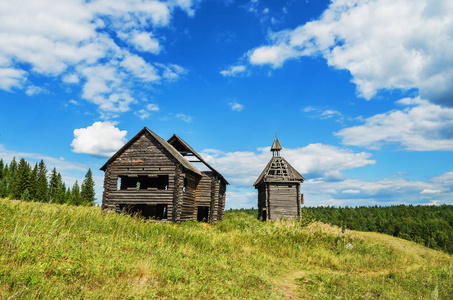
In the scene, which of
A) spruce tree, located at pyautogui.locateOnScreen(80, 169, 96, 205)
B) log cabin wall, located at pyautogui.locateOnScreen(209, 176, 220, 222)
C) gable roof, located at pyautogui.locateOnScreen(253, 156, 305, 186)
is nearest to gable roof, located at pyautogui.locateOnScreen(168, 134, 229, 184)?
log cabin wall, located at pyautogui.locateOnScreen(209, 176, 220, 222)

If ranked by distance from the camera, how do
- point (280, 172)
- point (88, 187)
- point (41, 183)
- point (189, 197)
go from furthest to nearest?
point (88, 187) → point (41, 183) → point (280, 172) → point (189, 197)

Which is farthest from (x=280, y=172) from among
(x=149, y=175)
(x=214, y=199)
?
(x=149, y=175)

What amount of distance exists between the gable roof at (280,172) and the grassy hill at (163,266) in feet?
52.0

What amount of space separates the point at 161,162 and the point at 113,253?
14.9m

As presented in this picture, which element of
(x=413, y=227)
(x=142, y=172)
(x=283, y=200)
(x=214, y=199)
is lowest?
(x=413, y=227)

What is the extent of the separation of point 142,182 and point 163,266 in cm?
2002

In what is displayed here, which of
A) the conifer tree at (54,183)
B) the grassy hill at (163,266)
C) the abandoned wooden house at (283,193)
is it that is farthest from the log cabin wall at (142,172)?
the conifer tree at (54,183)

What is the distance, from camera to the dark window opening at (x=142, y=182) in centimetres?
2301

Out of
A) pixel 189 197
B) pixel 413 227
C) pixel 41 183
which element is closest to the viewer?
pixel 189 197

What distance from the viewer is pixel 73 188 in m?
Result: 68.6

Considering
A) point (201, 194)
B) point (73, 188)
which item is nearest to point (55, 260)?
point (201, 194)

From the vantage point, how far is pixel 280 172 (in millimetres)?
30172

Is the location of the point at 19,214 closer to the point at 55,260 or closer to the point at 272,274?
the point at 55,260

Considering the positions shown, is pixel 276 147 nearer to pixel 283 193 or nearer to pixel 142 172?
pixel 283 193
